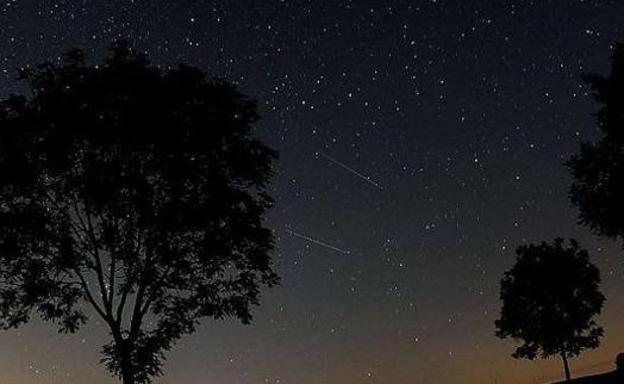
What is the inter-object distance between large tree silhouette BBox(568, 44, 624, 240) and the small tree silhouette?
18.3m

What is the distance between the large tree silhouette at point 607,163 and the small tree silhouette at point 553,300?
59.9 feet

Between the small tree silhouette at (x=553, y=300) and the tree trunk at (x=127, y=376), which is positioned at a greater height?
the small tree silhouette at (x=553, y=300)

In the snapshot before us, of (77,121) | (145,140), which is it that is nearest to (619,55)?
(145,140)

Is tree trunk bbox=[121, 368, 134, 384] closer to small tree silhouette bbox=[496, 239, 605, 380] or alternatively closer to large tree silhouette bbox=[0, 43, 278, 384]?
large tree silhouette bbox=[0, 43, 278, 384]

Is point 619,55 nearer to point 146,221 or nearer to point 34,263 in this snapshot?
point 146,221

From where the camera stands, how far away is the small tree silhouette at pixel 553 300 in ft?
159

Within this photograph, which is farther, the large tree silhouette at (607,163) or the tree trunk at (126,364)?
the large tree silhouette at (607,163)

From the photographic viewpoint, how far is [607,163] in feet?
99.2

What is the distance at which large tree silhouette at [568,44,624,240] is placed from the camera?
29812mm

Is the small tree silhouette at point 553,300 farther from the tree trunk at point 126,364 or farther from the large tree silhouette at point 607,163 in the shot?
the tree trunk at point 126,364

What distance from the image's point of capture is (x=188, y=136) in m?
24.0

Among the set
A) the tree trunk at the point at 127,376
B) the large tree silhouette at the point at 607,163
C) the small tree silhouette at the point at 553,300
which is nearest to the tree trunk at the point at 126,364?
the tree trunk at the point at 127,376

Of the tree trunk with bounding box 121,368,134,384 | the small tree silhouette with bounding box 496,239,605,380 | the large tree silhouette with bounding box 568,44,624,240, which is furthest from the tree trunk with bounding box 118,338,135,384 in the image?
the small tree silhouette with bounding box 496,239,605,380

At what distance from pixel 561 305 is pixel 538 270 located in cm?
286
